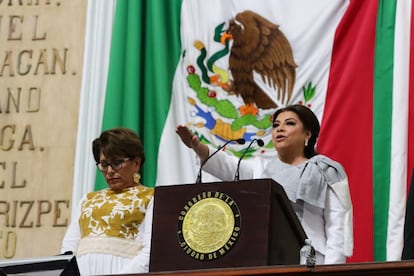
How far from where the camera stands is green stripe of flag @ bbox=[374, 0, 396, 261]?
181 inches

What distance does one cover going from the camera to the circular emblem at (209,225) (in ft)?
9.47

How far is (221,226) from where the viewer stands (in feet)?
9.55

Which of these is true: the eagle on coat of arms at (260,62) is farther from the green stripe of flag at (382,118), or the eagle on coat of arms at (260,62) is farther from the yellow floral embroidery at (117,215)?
the yellow floral embroidery at (117,215)

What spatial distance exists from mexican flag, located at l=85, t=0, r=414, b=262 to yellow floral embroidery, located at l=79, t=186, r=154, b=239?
104 centimetres

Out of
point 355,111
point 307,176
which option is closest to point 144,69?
point 355,111

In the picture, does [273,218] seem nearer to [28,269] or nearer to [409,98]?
[28,269]

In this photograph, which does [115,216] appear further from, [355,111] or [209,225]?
[355,111]

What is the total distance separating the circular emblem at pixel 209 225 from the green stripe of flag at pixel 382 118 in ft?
5.76

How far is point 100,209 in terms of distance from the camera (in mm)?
3785

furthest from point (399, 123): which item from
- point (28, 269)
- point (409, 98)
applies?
point (28, 269)

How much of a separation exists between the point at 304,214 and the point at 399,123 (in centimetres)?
119

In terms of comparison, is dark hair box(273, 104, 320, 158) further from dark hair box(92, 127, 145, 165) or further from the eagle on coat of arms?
the eagle on coat of arms

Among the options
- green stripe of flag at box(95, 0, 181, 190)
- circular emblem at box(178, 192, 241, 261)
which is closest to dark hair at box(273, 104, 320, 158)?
circular emblem at box(178, 192, 241, 261)

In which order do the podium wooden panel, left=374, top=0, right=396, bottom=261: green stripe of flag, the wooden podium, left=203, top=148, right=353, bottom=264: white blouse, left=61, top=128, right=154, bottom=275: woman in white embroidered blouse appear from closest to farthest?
the podium wooden panel → the wooden podium → left=203, top=148, right=353, bottom=264: white blouse → left=61, top=128, right=154, bottom=275: woman in white embroidered blouse → left=374, top=0, right=396, bottom=261: green stripe of flag
